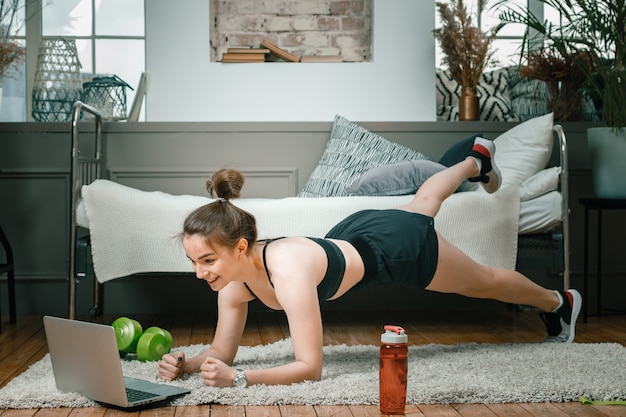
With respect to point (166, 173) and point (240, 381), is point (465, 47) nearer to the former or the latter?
point (166, 173)

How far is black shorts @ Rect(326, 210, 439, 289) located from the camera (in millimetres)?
2416

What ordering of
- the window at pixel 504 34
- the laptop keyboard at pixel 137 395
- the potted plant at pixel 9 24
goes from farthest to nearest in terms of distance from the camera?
the window at pixel 504 34 < the potted plant at pixel 9 24 < the laptop keyboard at pixel 137 395

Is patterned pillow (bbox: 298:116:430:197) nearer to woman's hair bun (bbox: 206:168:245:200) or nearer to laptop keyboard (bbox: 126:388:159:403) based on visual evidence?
woman's hair bun (bbox: 206:168:245:200)

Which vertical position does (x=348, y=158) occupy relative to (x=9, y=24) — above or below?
below

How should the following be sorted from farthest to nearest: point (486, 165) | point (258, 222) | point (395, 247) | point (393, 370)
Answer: point (258, 222) → point (486, 165) → point (395, 247) → point (393, 370)

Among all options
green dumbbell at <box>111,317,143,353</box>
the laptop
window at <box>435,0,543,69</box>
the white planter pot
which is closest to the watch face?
the laptop

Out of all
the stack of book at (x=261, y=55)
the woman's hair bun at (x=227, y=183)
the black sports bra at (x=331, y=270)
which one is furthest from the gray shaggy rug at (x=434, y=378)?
the stack of book at (x=261, y=55)

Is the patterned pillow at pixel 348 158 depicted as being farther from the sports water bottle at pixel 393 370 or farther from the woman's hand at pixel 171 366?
the sports water bottle at pixel 393 370

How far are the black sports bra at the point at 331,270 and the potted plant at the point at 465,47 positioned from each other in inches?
82.4

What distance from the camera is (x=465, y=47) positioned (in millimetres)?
4129

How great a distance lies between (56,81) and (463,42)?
2.07 metres

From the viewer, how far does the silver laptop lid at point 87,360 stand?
1.85 metres

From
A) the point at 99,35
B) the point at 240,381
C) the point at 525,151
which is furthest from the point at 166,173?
the point at 240,381

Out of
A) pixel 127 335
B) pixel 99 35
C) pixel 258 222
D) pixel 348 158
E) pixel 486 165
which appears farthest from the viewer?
pixel 99 35
